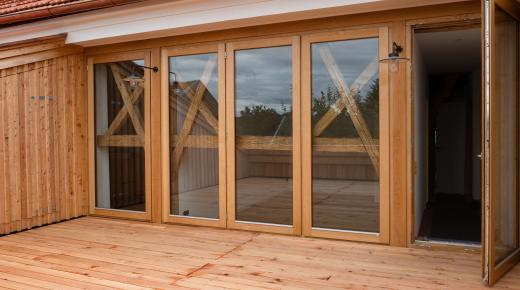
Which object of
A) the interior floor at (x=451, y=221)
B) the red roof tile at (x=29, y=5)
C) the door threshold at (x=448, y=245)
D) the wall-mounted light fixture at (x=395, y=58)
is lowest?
the interior floor at (x=451, y=221)

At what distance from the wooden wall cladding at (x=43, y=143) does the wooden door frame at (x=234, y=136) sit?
2298 mm

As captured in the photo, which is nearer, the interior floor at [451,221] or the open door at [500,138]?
the open door at [500,138]

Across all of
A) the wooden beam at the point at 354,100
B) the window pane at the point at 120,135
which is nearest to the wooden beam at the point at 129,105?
the window pane at the point at 120,135

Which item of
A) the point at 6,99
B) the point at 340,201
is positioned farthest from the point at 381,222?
the point at 6,99

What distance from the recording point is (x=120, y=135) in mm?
6062

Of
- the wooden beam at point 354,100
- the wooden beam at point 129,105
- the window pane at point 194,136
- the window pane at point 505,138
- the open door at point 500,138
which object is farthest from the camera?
the wooden beam at point 129,105

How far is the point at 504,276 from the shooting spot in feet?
11.9

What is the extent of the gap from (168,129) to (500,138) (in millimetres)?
3744

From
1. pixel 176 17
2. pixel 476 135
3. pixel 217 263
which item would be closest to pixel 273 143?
pixel 217 263

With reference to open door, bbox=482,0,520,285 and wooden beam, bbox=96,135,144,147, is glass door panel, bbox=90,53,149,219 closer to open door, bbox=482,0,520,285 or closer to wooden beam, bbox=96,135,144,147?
wooden beam, bbox=96,135,144,147

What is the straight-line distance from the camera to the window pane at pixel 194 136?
5398 millimetres

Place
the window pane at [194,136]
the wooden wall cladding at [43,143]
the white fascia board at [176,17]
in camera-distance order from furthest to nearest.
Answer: the window pane at [194,136] → the wooden wall cladding at [43,143] → the white fascia board at [176,17]

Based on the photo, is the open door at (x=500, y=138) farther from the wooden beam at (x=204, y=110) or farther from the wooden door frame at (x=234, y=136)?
the wooden beam at (x=204, y=110)

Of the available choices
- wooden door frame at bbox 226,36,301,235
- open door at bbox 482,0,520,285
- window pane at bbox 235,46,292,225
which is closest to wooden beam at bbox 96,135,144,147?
wooden door frame at bbox 226,36,301,235
